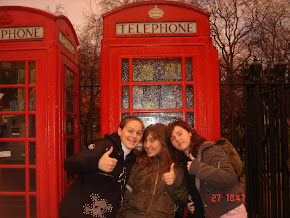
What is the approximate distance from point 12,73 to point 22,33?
461mm

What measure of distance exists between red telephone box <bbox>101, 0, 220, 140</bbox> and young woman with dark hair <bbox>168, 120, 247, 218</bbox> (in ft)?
1.68

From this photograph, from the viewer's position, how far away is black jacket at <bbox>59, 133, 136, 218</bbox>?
205cm

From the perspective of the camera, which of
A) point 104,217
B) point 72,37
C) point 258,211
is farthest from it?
point 258,211

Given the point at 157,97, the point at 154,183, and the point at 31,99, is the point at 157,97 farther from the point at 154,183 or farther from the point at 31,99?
the point at 31,99

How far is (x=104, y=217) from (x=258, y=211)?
8.30 feet

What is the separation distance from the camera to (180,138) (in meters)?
2.31

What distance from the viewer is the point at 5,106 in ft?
9.18

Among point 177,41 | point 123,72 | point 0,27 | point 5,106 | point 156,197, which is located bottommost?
point 156,197

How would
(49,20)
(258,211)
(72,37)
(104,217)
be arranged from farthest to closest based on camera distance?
1. (258,211)
2. (72,37)
3. (49,20)
4. (104,217)

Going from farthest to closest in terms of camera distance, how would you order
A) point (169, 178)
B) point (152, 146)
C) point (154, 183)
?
1. point (152, 146)
2. point (154, 183)
3. point (169, 178)

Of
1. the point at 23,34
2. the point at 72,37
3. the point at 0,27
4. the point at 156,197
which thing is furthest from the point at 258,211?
the point at 0,27

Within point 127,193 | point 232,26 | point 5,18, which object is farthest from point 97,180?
point 232,26

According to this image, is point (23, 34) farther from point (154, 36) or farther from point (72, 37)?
point (154, 36)
